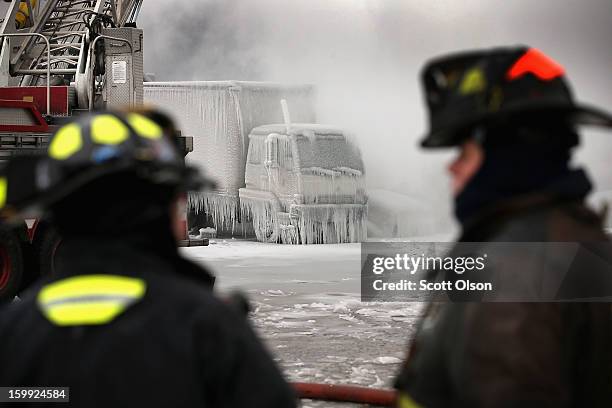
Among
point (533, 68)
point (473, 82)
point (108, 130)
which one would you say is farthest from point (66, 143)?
point (533, 68)

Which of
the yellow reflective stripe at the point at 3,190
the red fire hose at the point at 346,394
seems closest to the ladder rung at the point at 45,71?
the red fire hose at the point at 346,394

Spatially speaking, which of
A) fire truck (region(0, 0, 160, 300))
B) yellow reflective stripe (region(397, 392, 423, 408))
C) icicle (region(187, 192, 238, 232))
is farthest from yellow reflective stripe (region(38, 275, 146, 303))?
icicle (region(187, 192, 238, 232))

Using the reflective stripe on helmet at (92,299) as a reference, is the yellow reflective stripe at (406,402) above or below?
below

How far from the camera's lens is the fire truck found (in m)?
8.58

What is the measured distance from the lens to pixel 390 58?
69.2ft

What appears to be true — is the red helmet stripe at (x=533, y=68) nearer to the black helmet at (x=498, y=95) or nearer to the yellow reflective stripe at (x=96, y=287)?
the black helmet at (x=498, y=95)

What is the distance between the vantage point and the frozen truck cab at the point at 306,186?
1577cm

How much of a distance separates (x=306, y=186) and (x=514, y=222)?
14087mm

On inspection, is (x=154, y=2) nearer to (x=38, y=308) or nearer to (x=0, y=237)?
A: (x=0, y=237)

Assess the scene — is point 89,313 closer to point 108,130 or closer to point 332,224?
point 108,130

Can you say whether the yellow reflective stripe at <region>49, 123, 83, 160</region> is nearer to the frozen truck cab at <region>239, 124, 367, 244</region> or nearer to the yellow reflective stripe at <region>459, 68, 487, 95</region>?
the yellow reflective stripe at <region>459, 68, 487, 95</region>

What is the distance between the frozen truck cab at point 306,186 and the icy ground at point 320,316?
1349 mm

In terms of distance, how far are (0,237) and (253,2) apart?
56.4 ft

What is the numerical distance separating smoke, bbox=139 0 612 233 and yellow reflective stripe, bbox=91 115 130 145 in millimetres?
16579
